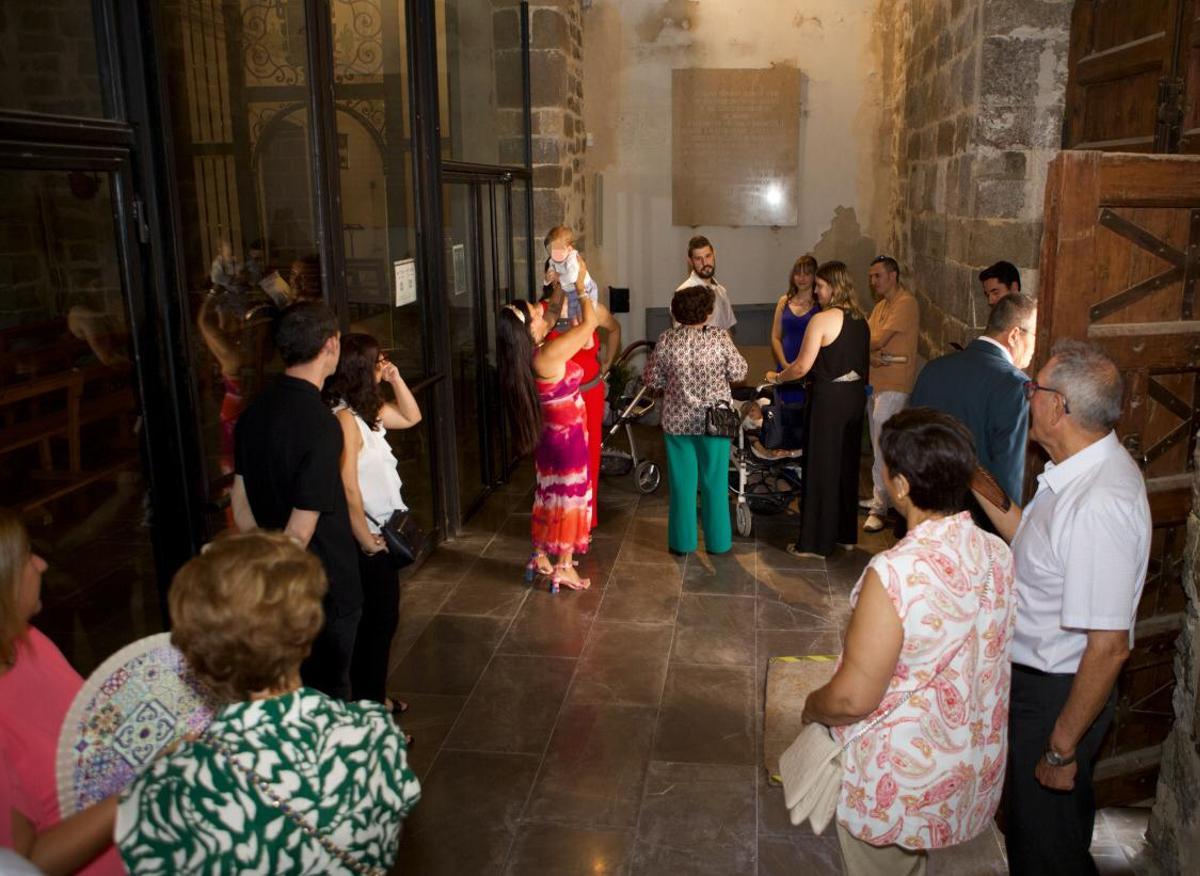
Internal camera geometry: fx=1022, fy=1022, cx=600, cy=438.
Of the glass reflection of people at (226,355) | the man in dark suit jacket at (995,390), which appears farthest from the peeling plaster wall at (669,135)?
the man in dark suit jacket at (995,390)

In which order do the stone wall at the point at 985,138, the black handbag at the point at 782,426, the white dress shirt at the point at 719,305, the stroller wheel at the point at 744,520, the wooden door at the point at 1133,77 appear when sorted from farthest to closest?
1. the white dress shirt at the point at 719,305
2. the black handbag at the point at 782,426
3. the stroller wheel at the point at 744,520
4. the stone wall at the point at 985,138
5. the wooden door at the point at 1133,77

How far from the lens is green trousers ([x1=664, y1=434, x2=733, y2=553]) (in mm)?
5523

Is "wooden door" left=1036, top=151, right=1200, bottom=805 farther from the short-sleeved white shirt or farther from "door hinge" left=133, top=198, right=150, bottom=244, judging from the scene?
"door hinge" left=133, top=198, right=150, bottom=244

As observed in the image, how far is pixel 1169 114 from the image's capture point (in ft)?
11.8

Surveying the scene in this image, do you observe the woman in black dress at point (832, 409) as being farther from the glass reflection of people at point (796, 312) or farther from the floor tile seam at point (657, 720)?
the glass reflection of people at point (796, 312)

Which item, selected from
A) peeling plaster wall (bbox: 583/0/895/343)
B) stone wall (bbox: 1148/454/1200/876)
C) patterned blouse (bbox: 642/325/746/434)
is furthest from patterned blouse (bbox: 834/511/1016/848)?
peeling plaster wall (bbox: 583/0/895/343)

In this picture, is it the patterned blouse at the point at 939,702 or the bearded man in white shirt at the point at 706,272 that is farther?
the bearded man in white shirt at the point at 706,272

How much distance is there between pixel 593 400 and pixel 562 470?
0.89 meters

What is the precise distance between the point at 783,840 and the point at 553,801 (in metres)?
0.77

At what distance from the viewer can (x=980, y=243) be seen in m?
5.24

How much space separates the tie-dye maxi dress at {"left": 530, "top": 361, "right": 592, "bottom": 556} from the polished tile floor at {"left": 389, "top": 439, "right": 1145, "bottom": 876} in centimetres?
30

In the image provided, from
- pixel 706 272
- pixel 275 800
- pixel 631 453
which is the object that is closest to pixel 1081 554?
pixel 275 800

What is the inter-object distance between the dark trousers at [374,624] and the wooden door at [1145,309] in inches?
88.7

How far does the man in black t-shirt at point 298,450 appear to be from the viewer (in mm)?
2945
